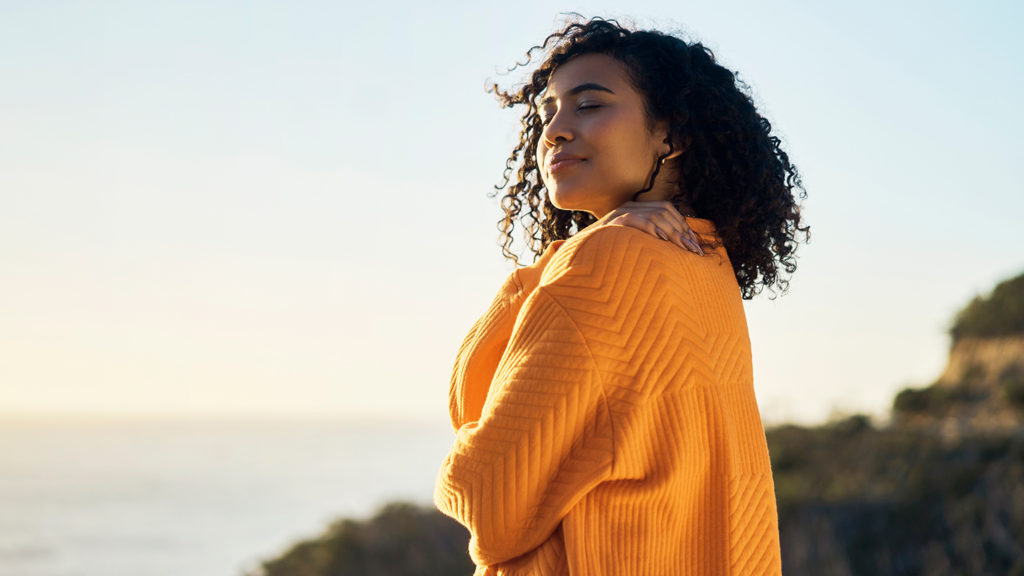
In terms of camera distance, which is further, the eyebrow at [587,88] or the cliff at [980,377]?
the cliff at [980,377]

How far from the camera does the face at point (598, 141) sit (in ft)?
6.81

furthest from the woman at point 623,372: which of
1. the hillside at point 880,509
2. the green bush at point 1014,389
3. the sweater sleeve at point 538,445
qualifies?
the green bush at point 1014,389

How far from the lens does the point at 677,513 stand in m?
1.82

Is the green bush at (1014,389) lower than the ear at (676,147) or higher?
higher

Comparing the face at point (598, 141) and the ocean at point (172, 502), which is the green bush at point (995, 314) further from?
the face at point (598, 141)

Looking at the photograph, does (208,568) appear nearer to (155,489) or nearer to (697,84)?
(155,489)

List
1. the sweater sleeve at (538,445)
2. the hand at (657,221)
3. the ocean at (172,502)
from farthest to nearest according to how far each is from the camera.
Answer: the ocean at (172,502)
the hand at (657,221)
the sweater sleeve at (538,445)

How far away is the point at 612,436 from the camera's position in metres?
1.72

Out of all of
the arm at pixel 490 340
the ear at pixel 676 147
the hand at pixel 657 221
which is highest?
the ear at pixel 676 147

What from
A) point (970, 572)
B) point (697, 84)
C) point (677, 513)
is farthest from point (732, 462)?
point (970, 572)

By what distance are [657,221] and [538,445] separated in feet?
1.52

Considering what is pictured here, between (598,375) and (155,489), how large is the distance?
2878 centimetres

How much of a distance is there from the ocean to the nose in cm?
635

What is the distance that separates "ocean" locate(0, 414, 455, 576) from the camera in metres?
18.0
